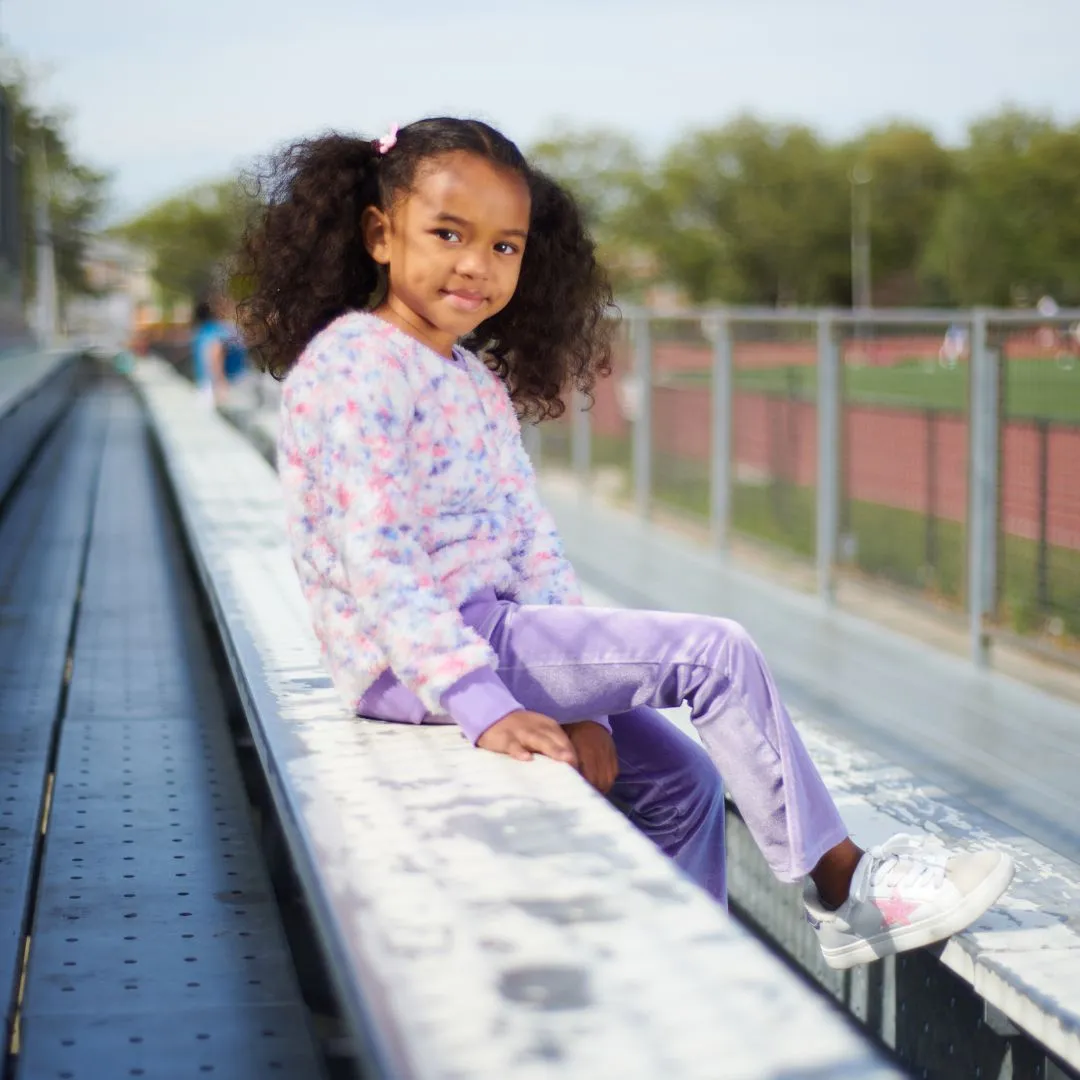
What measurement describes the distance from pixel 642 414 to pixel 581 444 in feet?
5.71

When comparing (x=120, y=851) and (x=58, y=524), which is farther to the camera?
(x=58, y=524)

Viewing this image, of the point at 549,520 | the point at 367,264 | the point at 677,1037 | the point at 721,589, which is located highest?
the point at 367,264

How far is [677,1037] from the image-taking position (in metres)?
1.50

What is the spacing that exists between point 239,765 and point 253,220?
106 cm

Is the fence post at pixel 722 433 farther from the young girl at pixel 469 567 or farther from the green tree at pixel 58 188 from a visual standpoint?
the green tree at pixel 58 188

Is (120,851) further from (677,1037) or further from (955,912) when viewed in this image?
(677,1037)

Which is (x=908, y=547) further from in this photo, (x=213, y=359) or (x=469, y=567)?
(x=213, y=359)

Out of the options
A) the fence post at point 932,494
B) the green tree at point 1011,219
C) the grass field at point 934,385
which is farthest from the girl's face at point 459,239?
the green tree at point 1011,219

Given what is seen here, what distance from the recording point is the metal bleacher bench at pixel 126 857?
2143mm

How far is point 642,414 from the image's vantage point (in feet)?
36.8

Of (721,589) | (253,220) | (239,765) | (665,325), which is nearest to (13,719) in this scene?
(239,765)

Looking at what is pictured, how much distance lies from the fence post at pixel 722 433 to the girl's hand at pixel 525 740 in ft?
23.2

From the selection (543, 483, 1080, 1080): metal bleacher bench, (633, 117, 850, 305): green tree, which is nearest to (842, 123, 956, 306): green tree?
(633, 117, 850, 305): green tree

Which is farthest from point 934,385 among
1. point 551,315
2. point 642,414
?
point 642,414
